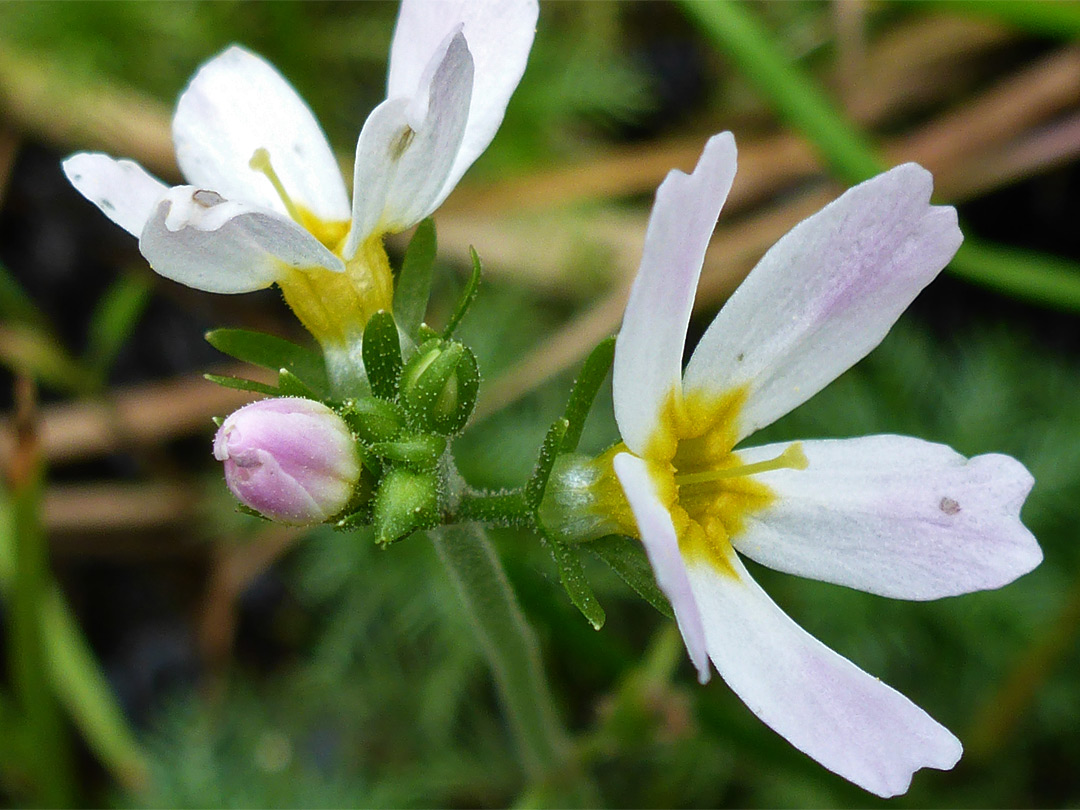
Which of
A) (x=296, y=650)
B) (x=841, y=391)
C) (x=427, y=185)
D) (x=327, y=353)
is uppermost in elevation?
(x=427, y=185)

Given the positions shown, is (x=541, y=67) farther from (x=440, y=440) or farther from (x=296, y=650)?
(x=440, y=440)

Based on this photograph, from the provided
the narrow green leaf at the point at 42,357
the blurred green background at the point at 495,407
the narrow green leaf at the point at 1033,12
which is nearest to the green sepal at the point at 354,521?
the blurred green background at the point at 495,407

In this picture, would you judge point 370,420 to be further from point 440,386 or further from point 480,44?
point 480,44

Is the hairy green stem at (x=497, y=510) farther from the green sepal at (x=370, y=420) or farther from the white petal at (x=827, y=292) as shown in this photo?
the white petal at (x=827, y=292)

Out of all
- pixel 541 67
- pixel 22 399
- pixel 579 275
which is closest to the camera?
pixel 22 399

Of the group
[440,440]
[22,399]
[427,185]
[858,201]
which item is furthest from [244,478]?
[22,399]

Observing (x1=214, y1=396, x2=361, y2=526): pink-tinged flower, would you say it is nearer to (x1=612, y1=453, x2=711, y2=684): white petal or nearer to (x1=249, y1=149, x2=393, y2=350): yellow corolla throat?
(x1=249, y1=149, x2=393, y2=350): yellow corolla throat
